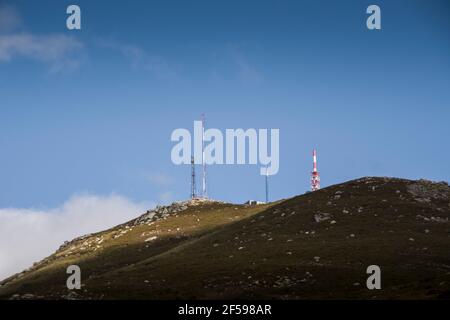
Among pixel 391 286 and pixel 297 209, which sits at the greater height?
pixel 297 209

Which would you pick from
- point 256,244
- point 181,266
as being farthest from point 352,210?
point 181,266

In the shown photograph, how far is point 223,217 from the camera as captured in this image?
142 meters

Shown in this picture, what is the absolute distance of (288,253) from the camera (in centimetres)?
9275

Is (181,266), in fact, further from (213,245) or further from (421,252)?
(421,252)

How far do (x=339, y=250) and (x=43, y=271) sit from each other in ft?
179

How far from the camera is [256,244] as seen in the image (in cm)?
10194

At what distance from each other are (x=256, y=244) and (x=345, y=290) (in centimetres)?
2926

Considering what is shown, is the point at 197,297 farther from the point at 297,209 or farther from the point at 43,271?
the point at 43,271

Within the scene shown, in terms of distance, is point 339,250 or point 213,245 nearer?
point 339,250

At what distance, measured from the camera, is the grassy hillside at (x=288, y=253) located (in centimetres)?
7794

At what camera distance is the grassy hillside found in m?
77.9

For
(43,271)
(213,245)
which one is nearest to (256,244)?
(213,245)
